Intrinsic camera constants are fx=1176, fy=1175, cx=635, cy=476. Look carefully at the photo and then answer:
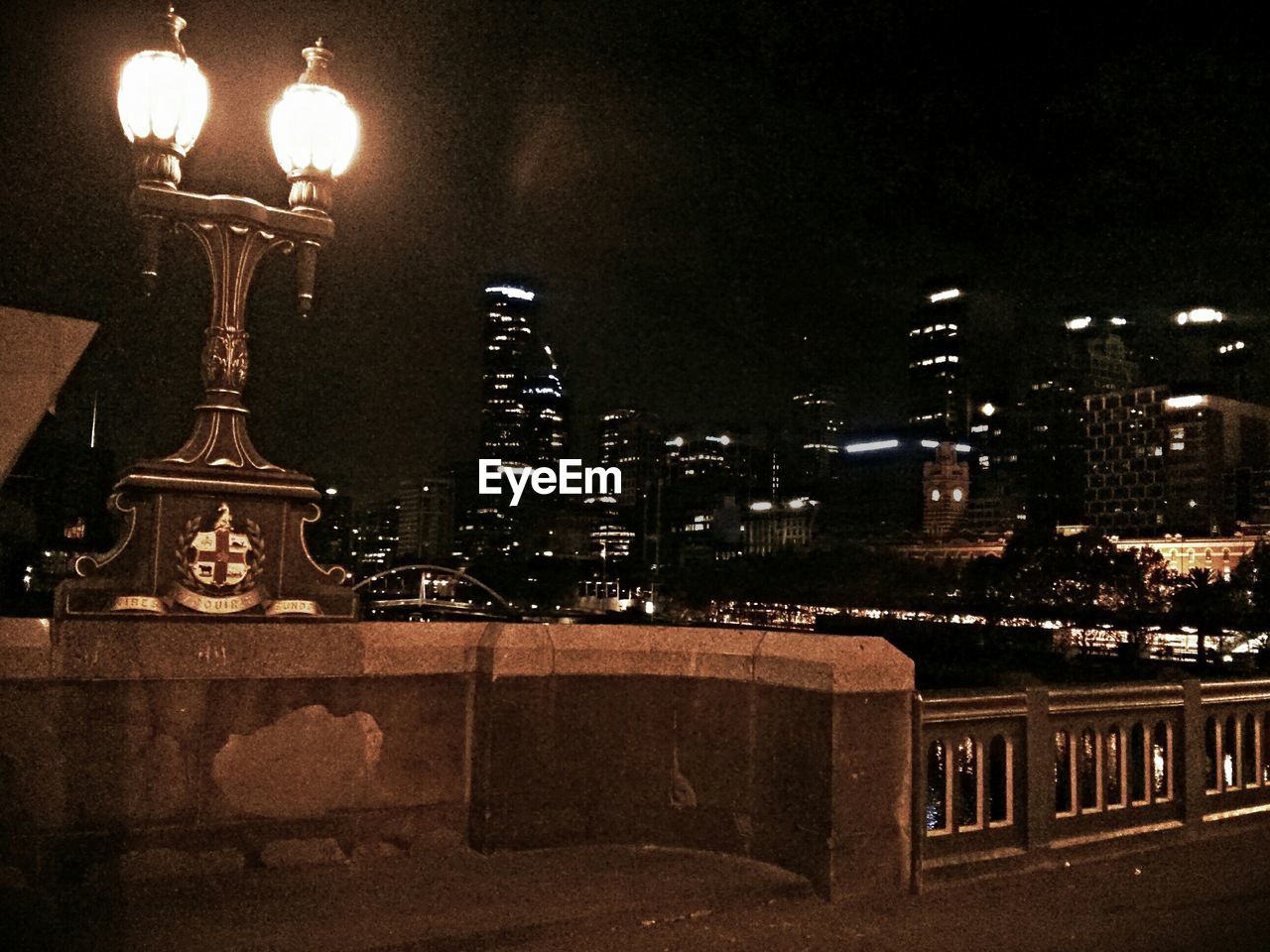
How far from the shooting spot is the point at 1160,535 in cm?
15825

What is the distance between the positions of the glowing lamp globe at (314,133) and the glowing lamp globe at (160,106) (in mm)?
543

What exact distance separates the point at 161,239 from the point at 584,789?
4.15m

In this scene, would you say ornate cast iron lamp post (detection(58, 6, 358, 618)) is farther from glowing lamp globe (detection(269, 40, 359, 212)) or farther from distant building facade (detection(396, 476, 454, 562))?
distant building facade (detection(396, 476, 454, 562))

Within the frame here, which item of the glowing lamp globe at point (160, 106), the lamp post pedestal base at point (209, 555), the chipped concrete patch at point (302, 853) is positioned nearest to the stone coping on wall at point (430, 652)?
the lamp post pedestal base at point (209, 555)

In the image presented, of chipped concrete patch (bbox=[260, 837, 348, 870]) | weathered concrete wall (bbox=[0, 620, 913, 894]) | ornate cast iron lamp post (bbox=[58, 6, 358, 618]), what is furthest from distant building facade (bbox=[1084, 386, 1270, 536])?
chipped concrete patch (bbox=[260, 837, 348, 870])

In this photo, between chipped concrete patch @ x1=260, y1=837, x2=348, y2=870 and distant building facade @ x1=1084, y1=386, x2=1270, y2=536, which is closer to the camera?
chipped concrete patch @ x1=260, y1=837, x2=348, y2=870

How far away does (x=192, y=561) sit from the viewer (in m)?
6.54

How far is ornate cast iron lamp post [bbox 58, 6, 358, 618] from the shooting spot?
6.49 meters

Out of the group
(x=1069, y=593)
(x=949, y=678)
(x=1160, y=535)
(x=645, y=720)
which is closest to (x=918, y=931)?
(x=645, y=720)

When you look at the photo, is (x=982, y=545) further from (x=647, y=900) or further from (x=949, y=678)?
(x=647, y=900)

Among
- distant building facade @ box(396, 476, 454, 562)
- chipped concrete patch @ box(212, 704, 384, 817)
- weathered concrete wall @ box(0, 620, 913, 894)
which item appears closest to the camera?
weathered concrete wall @ box(0, 620, 913, 894)

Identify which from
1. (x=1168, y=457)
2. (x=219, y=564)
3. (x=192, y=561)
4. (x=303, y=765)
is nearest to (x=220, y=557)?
(x=219, y=564)

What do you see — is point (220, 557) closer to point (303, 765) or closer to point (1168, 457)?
point (303, 765)

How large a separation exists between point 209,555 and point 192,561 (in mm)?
95
